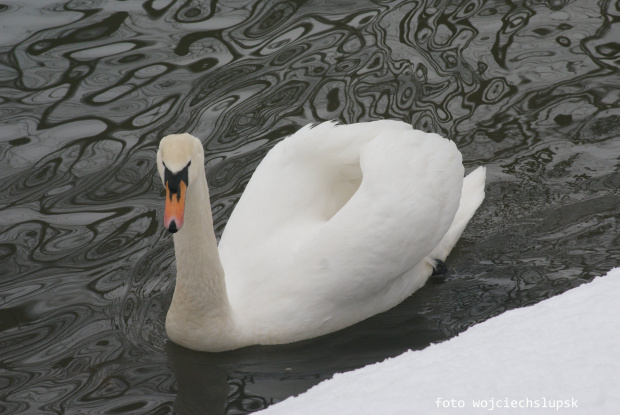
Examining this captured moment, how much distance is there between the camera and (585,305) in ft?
9.11

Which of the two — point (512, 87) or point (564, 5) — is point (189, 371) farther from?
point (564, 5)

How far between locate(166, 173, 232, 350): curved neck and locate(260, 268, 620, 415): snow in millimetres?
2159

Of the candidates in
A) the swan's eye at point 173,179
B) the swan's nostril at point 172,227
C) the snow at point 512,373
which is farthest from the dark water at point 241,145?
the snow at point 512,373

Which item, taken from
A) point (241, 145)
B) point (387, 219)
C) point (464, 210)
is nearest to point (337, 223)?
point (387, 219)

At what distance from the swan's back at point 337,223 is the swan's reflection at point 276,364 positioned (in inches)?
5.2

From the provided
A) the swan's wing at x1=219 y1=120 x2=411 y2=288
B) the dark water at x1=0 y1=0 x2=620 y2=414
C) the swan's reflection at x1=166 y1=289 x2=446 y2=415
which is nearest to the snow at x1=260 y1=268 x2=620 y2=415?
the swan's reflection at x1=166 y1=289 x2=446 y2=415

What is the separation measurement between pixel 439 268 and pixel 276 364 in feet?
4.72

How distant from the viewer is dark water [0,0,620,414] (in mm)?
5273

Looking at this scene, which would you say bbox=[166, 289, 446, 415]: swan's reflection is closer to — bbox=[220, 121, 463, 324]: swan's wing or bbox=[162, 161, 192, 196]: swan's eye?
bbox=[220, 121, 463, 324]: swan's wing

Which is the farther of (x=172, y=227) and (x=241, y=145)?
(x=241, y=145)

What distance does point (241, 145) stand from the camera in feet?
23.7

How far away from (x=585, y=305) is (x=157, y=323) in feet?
11.0

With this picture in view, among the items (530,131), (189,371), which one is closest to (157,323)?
(189,371)

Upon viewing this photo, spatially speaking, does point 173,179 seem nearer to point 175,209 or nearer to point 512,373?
point 175,209
